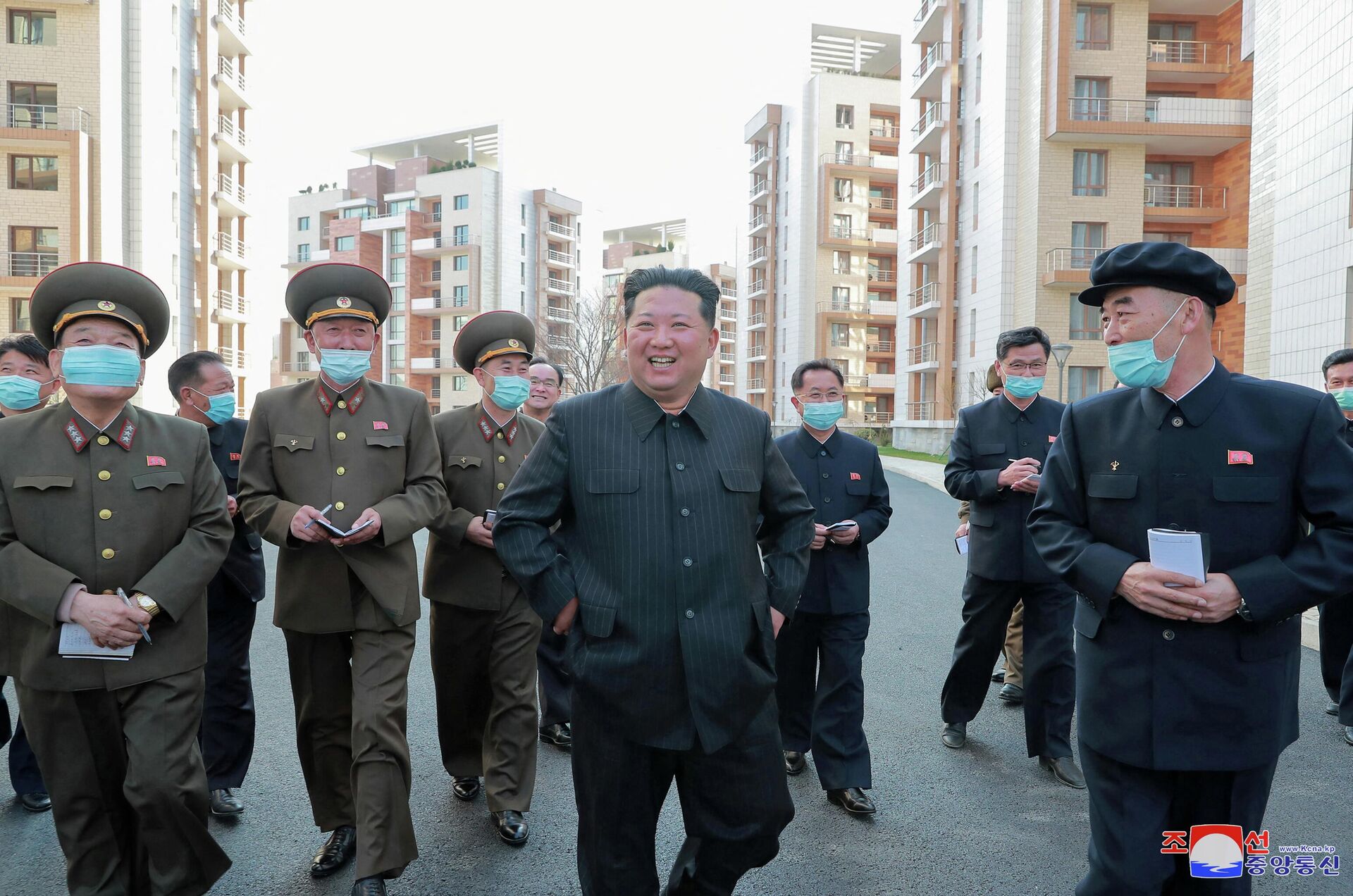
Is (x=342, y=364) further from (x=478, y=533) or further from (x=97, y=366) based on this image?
(x=478, y=533)

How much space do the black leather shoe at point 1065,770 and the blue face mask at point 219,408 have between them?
485cm

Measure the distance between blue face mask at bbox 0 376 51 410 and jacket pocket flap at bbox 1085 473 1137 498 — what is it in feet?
17.8

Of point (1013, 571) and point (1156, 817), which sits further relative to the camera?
point (1013, 571)

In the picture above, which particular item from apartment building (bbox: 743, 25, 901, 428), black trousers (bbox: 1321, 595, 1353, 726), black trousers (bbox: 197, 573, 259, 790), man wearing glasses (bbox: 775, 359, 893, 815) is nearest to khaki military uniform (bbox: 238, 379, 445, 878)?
black trousers (bbox: 197, 573, 259, 790)

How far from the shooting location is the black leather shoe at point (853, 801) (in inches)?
184

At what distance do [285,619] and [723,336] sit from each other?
98982 millimetres

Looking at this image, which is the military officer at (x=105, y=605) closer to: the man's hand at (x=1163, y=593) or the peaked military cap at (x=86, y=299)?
the peaked military cap at (x=86, y=299)

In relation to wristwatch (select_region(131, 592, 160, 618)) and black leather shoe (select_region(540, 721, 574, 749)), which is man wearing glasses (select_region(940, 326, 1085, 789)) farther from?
wristwatch (select_region(131, 592, 160, 618))

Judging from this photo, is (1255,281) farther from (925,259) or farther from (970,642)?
(925,259)

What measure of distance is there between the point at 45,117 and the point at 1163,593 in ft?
127

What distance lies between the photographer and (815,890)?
12.7ft

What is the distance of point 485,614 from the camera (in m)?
4.93

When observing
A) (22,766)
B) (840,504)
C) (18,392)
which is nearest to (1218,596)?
(840,504)

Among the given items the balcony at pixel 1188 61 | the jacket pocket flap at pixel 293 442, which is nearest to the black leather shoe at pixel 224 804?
the jacket pocket flap at pixel 293 442
